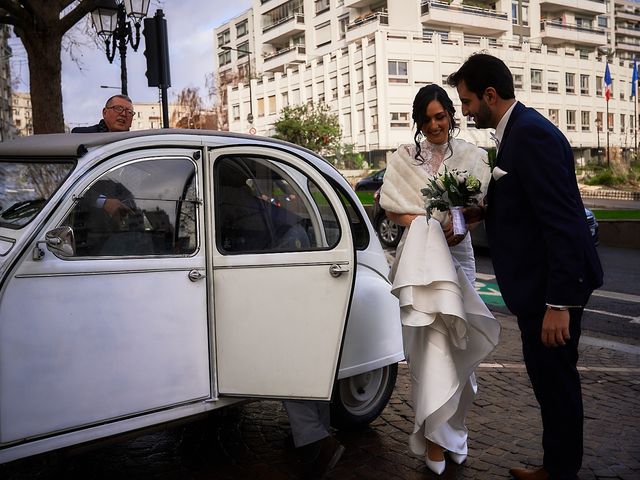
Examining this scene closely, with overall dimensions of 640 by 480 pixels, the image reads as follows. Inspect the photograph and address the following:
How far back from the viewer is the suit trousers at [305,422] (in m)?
3.80

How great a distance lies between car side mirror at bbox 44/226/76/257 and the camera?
3.06m

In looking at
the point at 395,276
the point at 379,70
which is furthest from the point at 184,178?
the point at 379,70

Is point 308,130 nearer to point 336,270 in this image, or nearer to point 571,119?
point 571,119

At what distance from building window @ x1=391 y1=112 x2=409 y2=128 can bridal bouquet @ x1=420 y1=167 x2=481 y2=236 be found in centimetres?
5286

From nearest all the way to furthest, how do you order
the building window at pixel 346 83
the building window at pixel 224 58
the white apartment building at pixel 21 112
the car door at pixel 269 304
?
the car door at pixel 269 304 < the building window at pixel 346 83 < the white apartment building at pixel 21 112 < the building window at pixel 224 58

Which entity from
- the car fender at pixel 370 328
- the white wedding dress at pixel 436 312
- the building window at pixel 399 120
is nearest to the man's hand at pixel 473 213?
the white wedding dress at pixel 436 312

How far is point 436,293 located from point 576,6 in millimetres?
77540

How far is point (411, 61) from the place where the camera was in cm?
5559

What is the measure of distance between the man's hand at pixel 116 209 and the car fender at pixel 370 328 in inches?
58.0

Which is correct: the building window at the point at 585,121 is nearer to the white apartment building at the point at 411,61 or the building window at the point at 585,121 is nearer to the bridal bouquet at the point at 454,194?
the white apartment building at the point at 411,61

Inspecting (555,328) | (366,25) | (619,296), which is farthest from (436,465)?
(366,25)

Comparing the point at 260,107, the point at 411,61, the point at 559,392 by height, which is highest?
the point at 411,61

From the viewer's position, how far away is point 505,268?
3469 mm

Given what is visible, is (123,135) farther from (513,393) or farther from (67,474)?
(513,393)
